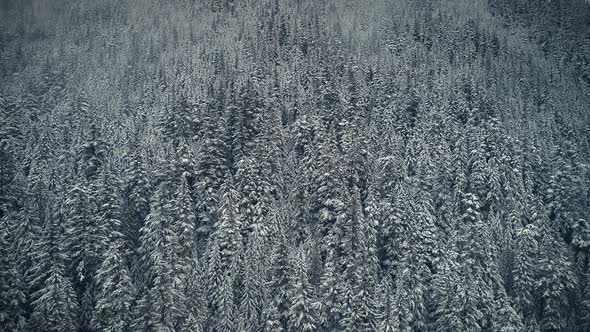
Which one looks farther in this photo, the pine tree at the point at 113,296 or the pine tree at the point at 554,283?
the pine tree at the point at 554,283

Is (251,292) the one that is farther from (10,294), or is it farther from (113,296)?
(10,294)

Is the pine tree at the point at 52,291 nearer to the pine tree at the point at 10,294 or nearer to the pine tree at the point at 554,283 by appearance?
the pine tree at the point at 10,294

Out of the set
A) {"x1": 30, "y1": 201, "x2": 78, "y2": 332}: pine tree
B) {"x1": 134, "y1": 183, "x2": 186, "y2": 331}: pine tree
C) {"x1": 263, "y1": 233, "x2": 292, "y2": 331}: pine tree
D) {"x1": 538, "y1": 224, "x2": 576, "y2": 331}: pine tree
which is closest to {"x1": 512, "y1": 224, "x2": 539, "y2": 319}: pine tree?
{"x1": 538, "y1": 224, "x2": 576, "y2": 331}: pine tree

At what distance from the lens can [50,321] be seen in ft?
113

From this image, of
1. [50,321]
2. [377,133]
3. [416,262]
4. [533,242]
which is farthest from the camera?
[377,133]

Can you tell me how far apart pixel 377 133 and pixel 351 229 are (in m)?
25.6

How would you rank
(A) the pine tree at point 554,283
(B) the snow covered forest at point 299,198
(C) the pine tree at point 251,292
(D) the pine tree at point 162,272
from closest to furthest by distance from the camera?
(D) the pine tree at point 162,272 < (B) the snow covered forest at point 299,198 < (C) the pine tree at point 251,292 < (A) the pine tree at point 554,283

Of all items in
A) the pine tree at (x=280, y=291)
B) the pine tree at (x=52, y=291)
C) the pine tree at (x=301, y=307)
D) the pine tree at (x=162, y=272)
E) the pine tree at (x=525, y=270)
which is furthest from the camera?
the pine tree at (x=525, y=270)

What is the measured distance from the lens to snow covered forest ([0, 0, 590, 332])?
38.7 meters

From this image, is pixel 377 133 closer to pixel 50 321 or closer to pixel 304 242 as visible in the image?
pixel 304 242

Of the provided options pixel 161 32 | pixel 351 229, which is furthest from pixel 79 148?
pixel 161 32

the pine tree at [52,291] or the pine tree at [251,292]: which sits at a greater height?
the pine tree at [52,291]

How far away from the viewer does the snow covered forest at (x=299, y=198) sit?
3866cm

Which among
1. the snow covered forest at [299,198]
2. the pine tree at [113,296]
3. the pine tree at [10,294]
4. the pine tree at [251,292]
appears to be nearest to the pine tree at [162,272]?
the snow covered forest at [299,198]
